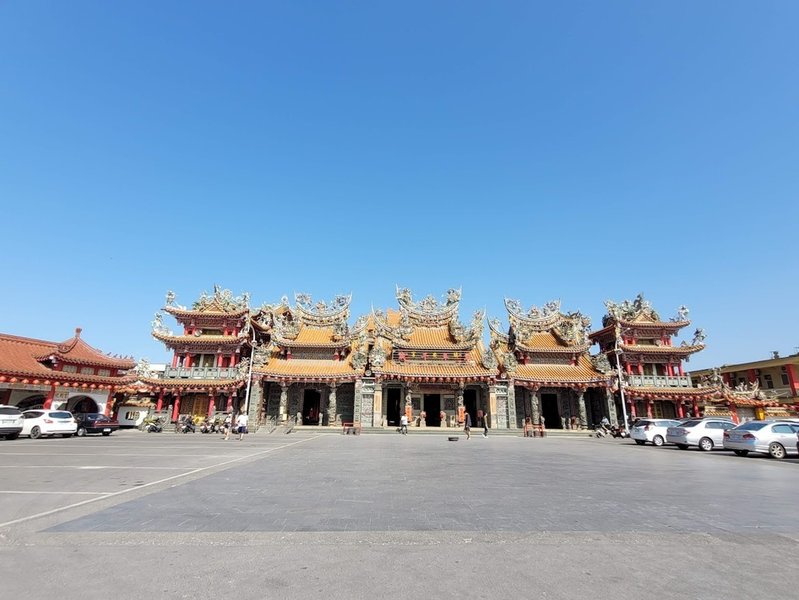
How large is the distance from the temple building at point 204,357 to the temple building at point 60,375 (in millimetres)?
2483

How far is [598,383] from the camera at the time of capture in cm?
3372

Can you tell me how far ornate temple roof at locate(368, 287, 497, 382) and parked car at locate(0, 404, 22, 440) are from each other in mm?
21900

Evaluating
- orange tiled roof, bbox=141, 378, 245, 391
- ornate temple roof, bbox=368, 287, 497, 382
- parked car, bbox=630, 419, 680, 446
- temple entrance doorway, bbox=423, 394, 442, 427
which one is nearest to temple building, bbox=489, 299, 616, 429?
ornate temple roof, bbox=368, 287, 497, 382

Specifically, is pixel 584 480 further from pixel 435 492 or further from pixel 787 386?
pixel 787 386

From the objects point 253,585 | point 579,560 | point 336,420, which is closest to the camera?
point 253,585

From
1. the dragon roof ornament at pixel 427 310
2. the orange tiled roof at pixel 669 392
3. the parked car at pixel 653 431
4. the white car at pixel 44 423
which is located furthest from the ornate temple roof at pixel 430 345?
the white car at pixel 44 423

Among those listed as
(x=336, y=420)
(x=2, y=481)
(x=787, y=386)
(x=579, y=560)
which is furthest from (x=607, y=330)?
(x=2, y=481)

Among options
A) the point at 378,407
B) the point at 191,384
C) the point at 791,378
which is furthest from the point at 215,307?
the point at 791,378

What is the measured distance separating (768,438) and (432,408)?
22848 mm

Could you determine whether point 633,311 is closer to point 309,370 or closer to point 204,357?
point 309,370

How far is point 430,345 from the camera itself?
35219 millimetres

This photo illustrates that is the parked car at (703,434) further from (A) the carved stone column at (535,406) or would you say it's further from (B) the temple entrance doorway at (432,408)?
(B) the temple entrance doorway at (432,408)

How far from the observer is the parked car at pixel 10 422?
865 inches

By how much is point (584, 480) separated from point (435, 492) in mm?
4095
